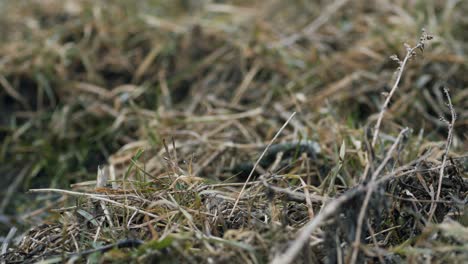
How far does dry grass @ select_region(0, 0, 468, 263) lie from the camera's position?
3.77ft

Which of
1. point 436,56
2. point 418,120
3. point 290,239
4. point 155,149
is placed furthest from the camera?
point 436,56

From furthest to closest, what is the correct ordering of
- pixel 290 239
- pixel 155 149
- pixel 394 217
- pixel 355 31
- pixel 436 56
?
pixel 355 31 < pixel 436 56 < pixel 155 149 < pixel 394 217 < pixel 290 239

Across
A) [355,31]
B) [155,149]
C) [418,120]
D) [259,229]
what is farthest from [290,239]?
[355,31]

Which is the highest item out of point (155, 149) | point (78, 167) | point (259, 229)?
point (259, 229)

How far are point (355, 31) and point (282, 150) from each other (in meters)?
1.15

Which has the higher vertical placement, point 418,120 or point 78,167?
point 418,120

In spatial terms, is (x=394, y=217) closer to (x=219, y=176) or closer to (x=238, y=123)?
(x=219, y=176)

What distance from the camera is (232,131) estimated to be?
6.81 ft

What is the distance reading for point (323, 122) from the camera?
203 cm

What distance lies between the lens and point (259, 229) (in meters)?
1.16

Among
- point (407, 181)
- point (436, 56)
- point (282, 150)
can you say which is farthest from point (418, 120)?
point (407, 181)

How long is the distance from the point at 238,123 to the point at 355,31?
93 centimetres

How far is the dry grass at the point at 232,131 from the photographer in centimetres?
115

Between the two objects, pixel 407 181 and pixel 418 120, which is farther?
pixel 418 120
